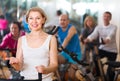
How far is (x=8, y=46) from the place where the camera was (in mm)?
4250

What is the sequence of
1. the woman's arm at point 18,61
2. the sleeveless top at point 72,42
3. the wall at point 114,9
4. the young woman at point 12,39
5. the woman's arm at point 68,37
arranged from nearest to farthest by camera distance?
the woman's arm at point 18,61 → the woman's arm at point 68,37 → the sleeveless top at point 72,42 → the young woman at point 12,39 → the wall at point 114,9

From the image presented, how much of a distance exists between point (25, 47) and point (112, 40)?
9.52ft

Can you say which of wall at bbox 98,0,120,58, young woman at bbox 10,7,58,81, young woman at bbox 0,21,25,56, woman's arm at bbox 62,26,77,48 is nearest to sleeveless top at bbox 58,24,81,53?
woman's arm at bbox 62,26,77,48

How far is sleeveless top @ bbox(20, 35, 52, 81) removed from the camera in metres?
1.91

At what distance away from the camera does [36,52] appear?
6.27ft

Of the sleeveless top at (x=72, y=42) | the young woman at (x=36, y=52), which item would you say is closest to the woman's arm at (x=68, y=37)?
the sleeveless top at (x=72, y=42)

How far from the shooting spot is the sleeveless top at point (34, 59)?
1.91 metres

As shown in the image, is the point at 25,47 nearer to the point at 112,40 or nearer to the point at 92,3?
the point at 112,40

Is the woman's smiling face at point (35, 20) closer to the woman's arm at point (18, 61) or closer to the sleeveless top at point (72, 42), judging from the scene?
the woman's arm at point (18, 61)

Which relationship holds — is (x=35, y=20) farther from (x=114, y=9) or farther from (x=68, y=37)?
(x=114, y=9)

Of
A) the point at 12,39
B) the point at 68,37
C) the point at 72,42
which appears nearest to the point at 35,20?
the point at 68,37

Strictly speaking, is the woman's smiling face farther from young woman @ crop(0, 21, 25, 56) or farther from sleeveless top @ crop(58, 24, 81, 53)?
young woman @ crop(0, 21, 25, 56)

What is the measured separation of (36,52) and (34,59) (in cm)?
5

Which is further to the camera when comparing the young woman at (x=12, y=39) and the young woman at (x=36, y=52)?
the young woman at (x=12, y=39)
